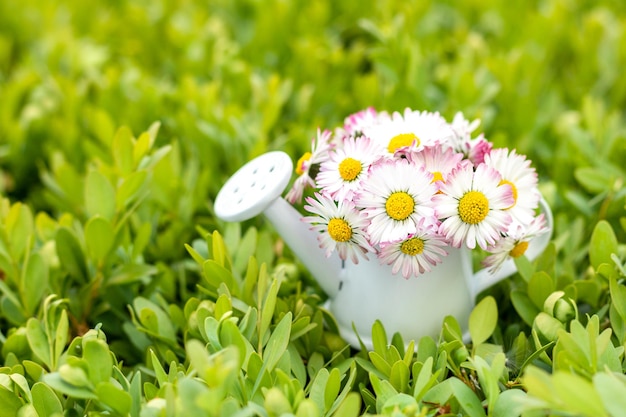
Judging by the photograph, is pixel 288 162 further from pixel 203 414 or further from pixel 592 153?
pixel 592 153

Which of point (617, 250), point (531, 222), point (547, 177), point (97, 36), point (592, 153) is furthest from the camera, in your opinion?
point (97, 36)

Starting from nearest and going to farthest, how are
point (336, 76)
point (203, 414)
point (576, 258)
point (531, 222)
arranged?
point (203, 414)
point (531, 222)
point (576, 258)
point (336, 76)

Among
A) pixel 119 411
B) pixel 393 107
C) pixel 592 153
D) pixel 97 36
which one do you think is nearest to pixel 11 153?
pixel 97 36

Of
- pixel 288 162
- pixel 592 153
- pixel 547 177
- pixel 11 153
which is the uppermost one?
pixel 288 162

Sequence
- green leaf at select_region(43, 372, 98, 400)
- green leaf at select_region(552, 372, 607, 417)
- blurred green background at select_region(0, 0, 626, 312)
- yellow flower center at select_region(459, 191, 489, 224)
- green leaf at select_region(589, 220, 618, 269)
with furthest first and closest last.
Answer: blurred green background at select_region(0, 0, 626, 312) < green leaf at select_region(589, 220, 618, 269) < yellow flower center at select_region(459, 191, 489, 224) < green leaf at select_region(43, 372, 98, 400) < green leaf at select_region(552, 372, 607, 417)

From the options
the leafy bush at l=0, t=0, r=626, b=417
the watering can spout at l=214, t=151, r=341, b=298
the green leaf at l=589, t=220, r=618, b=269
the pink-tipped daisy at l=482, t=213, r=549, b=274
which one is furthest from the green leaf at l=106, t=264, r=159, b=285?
the green leaf at l=589, t=220, r=618, b=269

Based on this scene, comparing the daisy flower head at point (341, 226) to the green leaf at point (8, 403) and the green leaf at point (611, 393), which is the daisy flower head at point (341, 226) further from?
the green leaf at point (8, 403)

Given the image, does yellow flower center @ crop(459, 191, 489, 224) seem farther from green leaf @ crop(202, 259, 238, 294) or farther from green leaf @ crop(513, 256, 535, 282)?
green leaf @ crop(202, 259, 238, 294)
